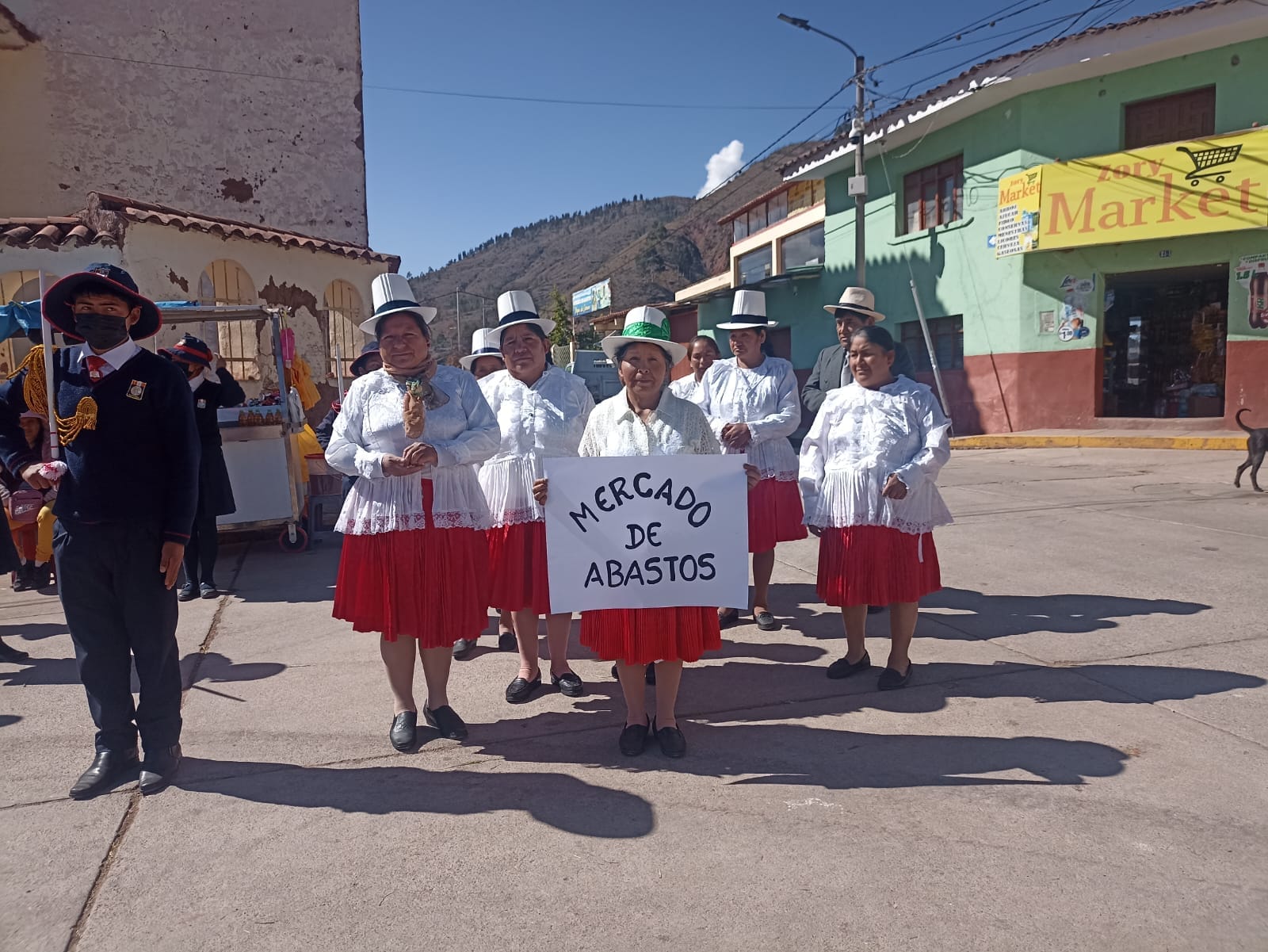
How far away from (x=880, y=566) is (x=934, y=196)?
691 inches

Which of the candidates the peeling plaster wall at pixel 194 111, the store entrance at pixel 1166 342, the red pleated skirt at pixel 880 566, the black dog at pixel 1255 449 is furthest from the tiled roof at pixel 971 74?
the red pleated skirt at pixel 880 566

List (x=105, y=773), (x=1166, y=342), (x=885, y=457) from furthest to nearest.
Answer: (x=1166, y=342) → (x=885, y=457) → (x=105, y=773)

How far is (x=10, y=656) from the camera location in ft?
17.1

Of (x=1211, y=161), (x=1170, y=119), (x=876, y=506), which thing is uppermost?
(x=1170, y=119)

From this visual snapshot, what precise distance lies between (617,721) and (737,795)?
3.09ft

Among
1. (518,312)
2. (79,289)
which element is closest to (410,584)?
(79,289)

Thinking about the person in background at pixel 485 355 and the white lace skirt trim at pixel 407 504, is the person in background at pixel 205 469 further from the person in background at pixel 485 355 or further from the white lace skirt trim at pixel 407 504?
the white lace skirt trim at pixel 407 504

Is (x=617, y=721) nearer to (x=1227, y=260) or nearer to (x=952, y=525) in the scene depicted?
(x=952, y=525)

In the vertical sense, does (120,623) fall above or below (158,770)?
above

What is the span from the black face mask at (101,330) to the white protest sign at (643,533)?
68.2 inches

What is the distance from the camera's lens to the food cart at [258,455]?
26.7 ft

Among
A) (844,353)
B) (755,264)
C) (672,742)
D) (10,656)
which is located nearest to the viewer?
(672,742)

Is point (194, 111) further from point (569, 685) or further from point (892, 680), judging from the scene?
point (892, 680)

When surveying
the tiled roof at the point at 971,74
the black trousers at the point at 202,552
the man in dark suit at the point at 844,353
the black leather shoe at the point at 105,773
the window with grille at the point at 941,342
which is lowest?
the black leather shoe at the point at 105,773
